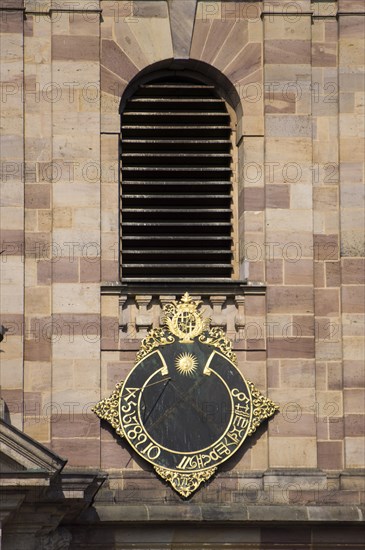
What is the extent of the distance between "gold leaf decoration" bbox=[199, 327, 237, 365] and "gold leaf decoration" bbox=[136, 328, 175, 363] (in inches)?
14.7

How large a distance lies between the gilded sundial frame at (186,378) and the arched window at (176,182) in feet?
2.47

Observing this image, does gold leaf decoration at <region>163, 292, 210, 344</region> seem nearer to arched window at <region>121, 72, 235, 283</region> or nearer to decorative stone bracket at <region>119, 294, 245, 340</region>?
decorative stone bracket at <region>119, 294, 245, 340</region>

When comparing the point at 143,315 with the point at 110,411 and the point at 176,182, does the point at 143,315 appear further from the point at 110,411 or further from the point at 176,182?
the point at 176,182

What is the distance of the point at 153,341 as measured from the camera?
104ft

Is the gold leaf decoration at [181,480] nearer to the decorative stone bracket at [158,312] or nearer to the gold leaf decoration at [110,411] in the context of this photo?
the gold leaf decoration at [110,411]

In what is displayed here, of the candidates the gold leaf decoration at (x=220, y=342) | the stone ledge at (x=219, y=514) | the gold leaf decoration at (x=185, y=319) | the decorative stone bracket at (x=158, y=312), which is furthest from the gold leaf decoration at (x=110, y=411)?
the gold leaf decoration at (x=220, y=342)

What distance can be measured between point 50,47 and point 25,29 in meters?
0.35

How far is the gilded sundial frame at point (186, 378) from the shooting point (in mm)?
31266

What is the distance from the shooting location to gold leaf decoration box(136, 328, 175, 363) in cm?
3153

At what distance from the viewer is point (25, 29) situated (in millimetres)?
32281

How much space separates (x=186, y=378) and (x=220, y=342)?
0.58 meters

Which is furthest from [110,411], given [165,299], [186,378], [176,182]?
[176,182]

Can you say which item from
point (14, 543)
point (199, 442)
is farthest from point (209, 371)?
point (14, 543)

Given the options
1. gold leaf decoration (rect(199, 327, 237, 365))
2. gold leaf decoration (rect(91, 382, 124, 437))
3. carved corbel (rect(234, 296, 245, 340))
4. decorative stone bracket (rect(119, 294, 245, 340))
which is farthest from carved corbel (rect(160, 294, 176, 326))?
gold leaf decoration (rect(91, 382, 124, 437))
